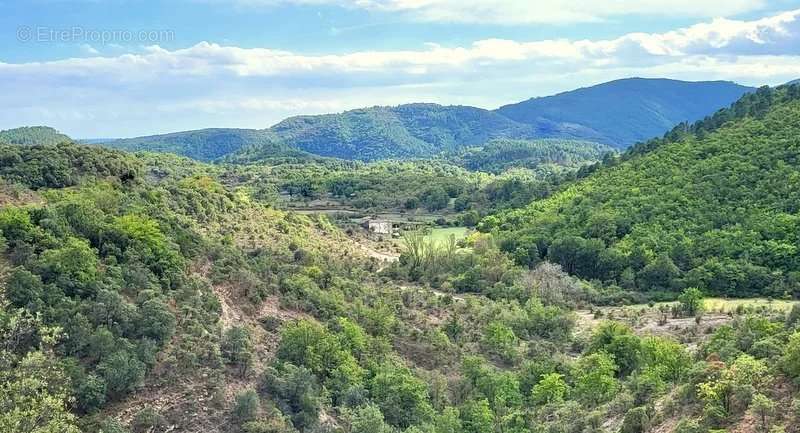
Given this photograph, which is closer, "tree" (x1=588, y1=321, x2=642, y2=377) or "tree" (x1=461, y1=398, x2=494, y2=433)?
"tree" (x1=461, y1=398, x2=494, y2=433)

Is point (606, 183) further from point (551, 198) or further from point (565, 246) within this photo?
point (565, 246)

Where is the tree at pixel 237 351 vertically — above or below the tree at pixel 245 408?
above

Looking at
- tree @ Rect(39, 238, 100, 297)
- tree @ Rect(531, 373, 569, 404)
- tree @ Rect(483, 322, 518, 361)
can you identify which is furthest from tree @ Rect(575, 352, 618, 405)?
tree @ Rect(39, 238, 100, 297)

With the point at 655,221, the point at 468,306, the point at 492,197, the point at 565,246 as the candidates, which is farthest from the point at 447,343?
the point at 492,197

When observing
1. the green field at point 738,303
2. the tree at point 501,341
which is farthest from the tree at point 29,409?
the green field at point 738,303

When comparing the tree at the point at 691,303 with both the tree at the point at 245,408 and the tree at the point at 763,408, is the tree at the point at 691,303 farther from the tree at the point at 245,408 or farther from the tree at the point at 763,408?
the tree at the point at 245,408

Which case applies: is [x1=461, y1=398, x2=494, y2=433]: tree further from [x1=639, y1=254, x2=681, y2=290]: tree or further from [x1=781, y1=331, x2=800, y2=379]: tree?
[x1=639, y1=254, x2=681, y2=290]: tree

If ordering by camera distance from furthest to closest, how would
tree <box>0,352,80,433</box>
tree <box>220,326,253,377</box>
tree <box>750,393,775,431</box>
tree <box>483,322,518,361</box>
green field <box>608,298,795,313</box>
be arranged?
green field <box>608,298,795,313</box> → tree <box>483,322,518,361</box> → tree <box>220,326,253,377</box> → tree <box>750,393,775,431</box> → tree <box>0,352,80,433</box>
